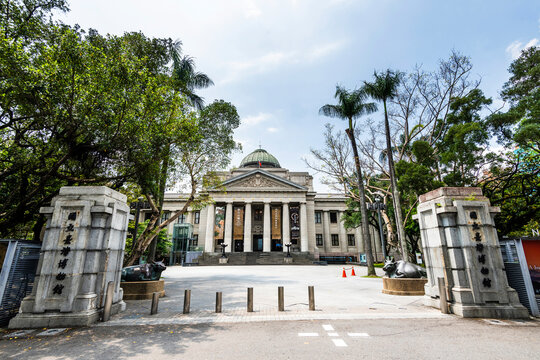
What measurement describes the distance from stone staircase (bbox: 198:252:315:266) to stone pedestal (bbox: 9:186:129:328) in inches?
1037

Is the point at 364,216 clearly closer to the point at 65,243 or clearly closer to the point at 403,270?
the point at 403,270

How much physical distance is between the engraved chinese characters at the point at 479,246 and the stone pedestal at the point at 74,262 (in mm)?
9921

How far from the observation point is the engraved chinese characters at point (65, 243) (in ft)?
20.3

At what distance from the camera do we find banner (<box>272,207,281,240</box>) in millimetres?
38656


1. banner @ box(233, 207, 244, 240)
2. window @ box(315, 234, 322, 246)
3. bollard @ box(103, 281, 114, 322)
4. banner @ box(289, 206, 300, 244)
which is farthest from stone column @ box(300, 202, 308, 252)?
bollard @ box(103, 281, 114, 322)

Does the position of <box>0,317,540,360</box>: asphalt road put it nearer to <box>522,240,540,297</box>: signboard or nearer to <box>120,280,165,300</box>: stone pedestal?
<box>522,240,540,297</box>: signboard

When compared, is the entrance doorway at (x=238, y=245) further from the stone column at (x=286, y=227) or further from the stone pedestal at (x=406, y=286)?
the stone pedestal at (x=406, y=286)

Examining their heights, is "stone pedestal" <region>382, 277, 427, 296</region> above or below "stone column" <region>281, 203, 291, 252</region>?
below

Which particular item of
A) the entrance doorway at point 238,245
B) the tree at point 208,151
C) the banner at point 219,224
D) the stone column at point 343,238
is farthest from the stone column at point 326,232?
the tree at point 208,151

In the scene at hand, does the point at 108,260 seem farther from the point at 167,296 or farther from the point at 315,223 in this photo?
the point at 315,223

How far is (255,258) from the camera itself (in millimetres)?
33406

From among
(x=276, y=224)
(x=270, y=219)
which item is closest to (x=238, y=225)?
(x=270, y=219)

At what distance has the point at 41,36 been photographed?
28.2 ft

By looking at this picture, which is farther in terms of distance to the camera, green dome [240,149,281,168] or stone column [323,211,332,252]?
green dome [240,149,281,168]
